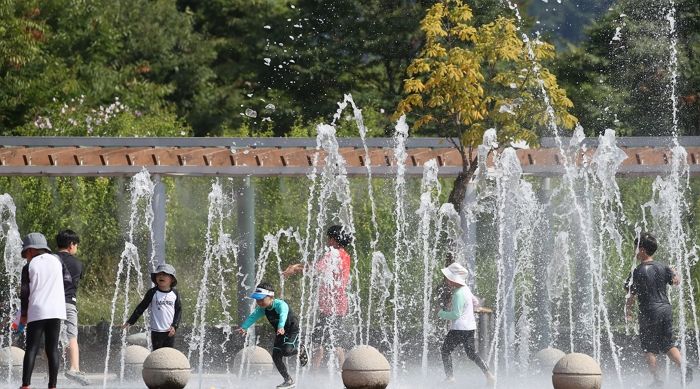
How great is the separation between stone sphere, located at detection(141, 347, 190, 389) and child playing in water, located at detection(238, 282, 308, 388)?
39.3 inches

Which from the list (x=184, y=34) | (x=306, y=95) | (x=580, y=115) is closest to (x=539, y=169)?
(x=580, y=115)

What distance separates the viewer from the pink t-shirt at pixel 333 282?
485 inches

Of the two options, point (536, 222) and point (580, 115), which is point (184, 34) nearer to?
point (580, 115)

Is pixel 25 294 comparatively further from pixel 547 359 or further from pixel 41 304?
pixel 547 359

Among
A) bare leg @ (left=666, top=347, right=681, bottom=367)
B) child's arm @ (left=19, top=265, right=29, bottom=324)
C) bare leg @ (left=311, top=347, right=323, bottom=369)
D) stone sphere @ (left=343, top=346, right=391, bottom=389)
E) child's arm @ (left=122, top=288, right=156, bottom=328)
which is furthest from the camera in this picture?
bare leg @ (left=311, top=347, right=323, bottom=369)

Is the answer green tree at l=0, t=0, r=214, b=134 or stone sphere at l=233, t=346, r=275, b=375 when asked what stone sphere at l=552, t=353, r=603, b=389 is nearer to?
stone sphere at l=233, t=346, r=275, b=375

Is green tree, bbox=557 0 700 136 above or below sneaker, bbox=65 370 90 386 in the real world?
above

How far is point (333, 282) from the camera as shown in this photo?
1227 centimetres

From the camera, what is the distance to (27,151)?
16469 millimetres

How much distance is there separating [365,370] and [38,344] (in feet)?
8.12

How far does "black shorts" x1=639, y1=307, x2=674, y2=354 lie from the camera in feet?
39.9

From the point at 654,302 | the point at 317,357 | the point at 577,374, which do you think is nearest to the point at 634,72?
the point at 654,302

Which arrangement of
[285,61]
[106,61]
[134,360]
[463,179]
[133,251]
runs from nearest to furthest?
[134,360]
[463,179]
[133,251]
[285,61]
[106,61]

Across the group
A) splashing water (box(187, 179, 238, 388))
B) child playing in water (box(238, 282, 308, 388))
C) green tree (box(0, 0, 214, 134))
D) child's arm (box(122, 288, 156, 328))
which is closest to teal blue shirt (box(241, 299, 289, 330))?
child playing in water (box(238, 282, 308, 388))
